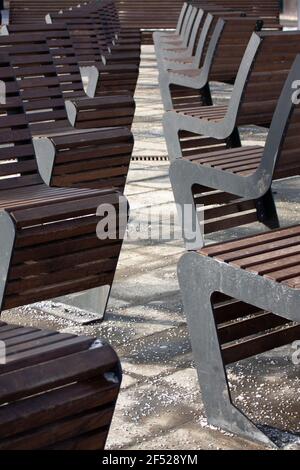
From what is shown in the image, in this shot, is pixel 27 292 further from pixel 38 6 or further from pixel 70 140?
pixel 38 6

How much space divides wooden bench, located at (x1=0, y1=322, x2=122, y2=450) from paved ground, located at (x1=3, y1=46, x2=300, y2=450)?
1.23m

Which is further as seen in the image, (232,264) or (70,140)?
(70,140)

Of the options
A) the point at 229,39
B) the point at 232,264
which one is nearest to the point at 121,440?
the point at 232,264

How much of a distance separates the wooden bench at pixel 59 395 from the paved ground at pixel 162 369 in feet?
4.04

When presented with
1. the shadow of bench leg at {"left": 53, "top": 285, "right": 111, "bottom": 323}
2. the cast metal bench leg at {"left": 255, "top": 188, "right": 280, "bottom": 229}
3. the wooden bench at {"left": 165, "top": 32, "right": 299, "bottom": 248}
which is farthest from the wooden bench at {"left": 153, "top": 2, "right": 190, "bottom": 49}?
the shadow of bench leg at {"left": 53, "top": 285, "right": 111, "bottom": 323}

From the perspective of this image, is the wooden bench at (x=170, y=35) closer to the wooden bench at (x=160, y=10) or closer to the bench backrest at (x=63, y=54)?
the wooden bench at (x=160, y=10)

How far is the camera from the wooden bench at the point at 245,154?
534 cm

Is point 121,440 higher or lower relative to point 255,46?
lower

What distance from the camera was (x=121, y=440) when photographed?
12.6 ft

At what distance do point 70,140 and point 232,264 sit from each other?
7.11ft

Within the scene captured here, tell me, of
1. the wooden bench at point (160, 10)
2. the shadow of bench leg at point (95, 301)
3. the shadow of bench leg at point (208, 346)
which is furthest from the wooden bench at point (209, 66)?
the wooden bench at point (160, 10)

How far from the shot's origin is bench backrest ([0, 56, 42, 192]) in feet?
18.0

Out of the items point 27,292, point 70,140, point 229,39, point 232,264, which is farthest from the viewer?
point 229,39

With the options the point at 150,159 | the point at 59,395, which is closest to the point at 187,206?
the point at 150,159
